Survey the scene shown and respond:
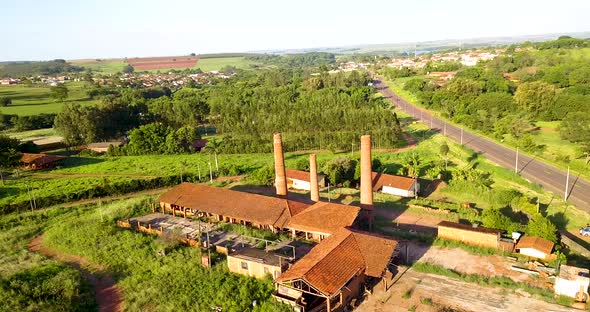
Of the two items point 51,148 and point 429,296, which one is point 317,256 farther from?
point 51,148

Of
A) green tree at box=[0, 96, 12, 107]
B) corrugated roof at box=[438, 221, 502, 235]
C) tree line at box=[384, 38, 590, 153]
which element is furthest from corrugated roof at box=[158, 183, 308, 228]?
green tree at box=[0, 96, 12, 107]

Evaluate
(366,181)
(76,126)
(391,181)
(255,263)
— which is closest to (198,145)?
(76,126)

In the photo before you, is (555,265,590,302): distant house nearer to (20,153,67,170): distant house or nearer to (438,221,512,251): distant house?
(438,221,512,251): distant house

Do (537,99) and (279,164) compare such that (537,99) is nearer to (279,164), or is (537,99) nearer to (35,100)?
(279,164)

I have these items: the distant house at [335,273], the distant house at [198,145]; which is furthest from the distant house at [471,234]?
the distant house at [198,145]

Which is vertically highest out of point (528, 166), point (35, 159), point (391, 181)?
point (35, 159)

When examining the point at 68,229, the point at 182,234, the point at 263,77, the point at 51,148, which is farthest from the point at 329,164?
the point at 263,77
